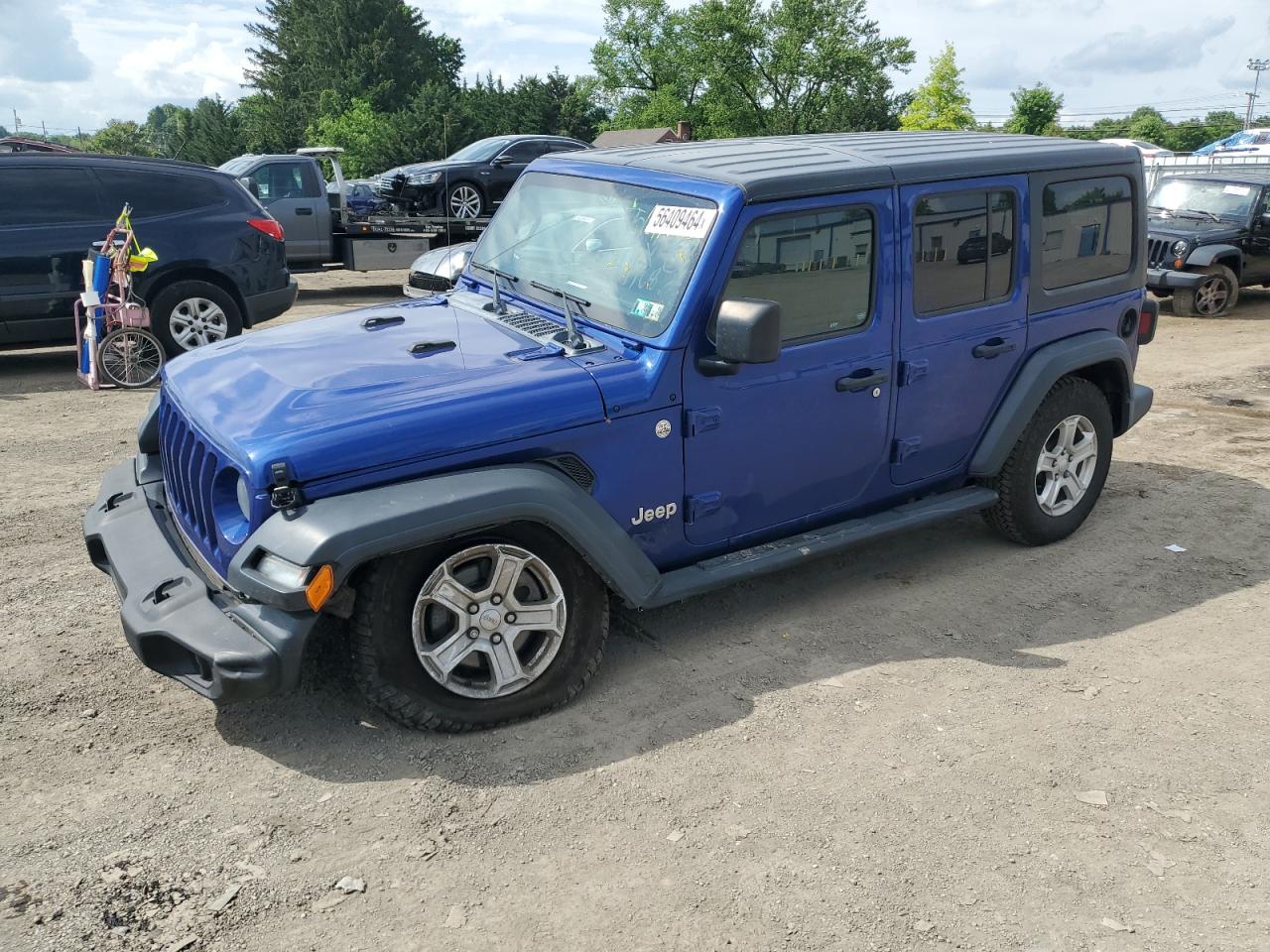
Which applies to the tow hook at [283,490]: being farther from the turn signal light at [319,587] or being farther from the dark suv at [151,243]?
the dark suv at [151,243]

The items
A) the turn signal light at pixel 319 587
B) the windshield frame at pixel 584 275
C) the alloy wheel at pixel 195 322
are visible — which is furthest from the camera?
the alloy wheel at pixel 195 322

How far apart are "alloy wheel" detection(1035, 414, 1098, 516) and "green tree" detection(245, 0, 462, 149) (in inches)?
2240

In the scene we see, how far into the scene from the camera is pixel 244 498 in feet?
11.3

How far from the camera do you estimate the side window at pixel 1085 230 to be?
5014 mm

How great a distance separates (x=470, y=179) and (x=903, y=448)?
12925 millimetres

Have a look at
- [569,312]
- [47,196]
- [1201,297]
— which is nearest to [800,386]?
[569,312]

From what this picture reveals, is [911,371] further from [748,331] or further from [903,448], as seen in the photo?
[748,331]

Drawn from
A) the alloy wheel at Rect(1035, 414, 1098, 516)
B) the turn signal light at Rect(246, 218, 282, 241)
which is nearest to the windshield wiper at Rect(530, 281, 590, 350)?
the alloy wheel at Rect(1035, 414, 1098, 516)

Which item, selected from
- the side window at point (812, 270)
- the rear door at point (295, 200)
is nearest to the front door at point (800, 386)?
the side window at point (812, 270)

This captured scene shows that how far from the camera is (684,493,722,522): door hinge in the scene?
13.3 feet

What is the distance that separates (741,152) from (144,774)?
3257mm

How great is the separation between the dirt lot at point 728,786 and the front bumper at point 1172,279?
357 inches

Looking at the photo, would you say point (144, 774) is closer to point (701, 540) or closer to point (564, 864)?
point (564, 864)

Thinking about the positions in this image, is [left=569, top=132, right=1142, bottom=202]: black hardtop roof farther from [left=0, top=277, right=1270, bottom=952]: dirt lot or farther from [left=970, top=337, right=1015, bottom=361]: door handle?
[left=0, top=277, right=1270, bottom=952]: dirt lot
